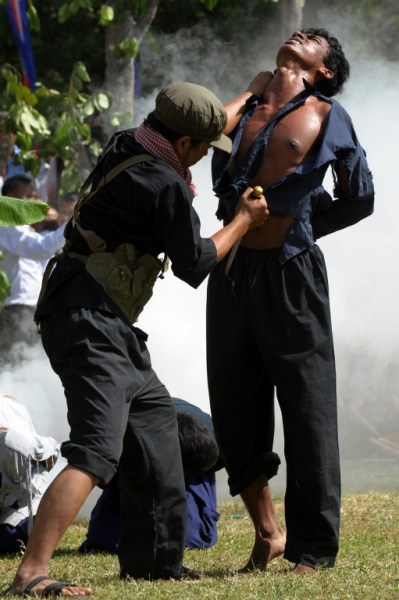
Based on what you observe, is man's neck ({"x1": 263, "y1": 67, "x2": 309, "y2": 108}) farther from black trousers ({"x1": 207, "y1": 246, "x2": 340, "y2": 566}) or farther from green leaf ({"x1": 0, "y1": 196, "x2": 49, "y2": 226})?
green leaf ({"x1": 0, "y1": 196, "x2": 49, "y2": 226})

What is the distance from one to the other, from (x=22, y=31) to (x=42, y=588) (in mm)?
8228

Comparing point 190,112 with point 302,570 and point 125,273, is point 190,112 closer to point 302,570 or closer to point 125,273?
point 125,273

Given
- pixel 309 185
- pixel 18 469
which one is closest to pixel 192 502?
pixel 18 469

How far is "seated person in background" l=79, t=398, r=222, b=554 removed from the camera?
5.46 metres

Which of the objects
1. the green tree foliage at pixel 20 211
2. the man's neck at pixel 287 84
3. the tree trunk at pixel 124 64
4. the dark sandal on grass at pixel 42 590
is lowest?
the dark sandal on grass at pixel 42 590

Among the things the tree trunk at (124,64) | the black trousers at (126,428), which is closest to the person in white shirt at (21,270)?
the tree trunk at (124,64)

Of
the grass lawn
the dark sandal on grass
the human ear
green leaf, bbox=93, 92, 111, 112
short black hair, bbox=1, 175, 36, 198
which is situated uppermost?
green leaf, bbox=93, 92, 111, 112

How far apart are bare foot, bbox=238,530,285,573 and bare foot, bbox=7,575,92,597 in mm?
949

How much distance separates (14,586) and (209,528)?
178 cm

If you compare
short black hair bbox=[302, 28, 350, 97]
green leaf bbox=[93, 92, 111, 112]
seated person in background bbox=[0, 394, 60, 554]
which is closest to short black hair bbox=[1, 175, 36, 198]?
green leaf bbox=[93, 92, 111, 112]

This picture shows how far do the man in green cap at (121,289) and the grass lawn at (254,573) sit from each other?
36cm

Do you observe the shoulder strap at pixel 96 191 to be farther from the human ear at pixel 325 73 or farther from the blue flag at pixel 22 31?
the blue flag at pixel 22 31

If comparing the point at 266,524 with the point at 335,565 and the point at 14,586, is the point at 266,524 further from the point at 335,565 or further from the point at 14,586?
the point at 14,586

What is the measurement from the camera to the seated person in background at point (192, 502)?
17.9ft
